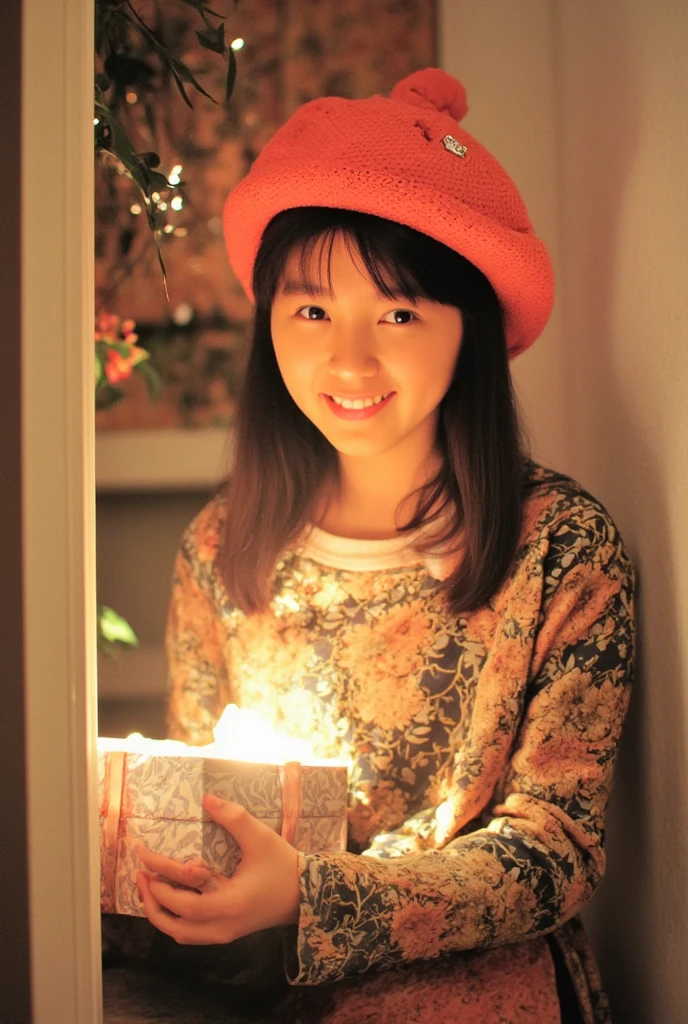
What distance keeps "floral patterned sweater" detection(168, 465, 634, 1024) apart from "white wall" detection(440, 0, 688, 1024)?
0.23ft

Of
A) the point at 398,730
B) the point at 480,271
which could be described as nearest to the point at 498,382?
the point at 480,271

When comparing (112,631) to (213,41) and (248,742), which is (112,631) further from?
(213,41)

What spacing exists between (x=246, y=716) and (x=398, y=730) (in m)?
0.16

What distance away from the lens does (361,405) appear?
3.98 feet

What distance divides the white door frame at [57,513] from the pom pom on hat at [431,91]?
1.70 feet

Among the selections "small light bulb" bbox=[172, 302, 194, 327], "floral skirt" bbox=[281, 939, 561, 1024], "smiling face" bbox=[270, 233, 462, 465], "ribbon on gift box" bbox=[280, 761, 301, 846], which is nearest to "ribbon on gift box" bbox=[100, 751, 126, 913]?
"ribbon on gift box" bbox=[280, 761, 301, 846]

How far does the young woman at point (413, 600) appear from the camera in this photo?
106 cm

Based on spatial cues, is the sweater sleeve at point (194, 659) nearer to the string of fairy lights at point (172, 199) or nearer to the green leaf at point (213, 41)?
the string of fairy lights at point (172, 199)

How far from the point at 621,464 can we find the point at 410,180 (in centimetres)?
45

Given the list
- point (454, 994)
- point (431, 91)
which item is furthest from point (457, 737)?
point (431, 91)

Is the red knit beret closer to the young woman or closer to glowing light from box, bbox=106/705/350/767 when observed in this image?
the young woman

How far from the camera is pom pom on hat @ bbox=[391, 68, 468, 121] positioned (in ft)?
4.09

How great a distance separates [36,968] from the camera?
2.60ft

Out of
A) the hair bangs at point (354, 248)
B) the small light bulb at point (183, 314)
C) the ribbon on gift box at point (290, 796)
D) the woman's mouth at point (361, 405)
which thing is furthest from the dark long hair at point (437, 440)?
the small light bulb at point (183, 314)
